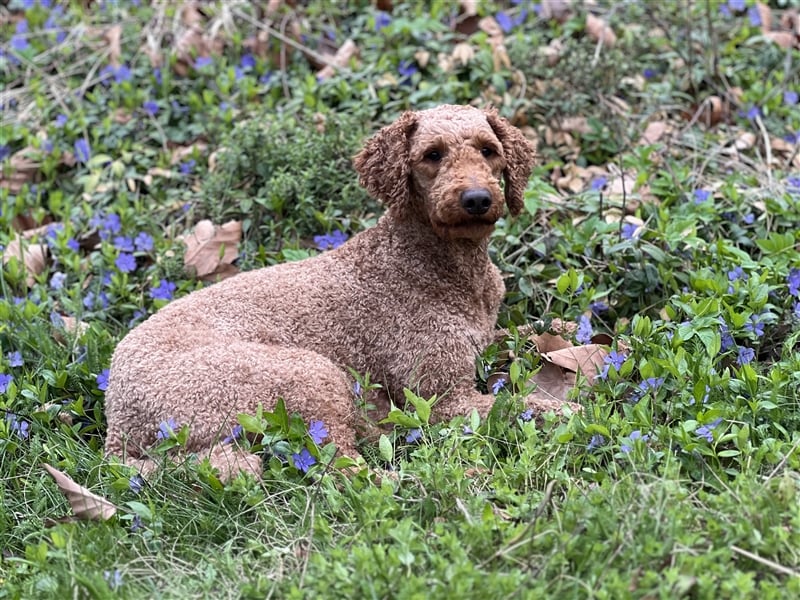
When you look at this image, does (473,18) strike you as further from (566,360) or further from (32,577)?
(32,577)

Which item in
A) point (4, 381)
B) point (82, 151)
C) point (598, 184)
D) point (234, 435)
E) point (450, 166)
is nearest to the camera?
point (234, 435)

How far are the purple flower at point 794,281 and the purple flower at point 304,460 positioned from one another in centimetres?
231

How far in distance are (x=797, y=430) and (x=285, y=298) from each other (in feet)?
7.07

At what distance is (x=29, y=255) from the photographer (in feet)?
18.8

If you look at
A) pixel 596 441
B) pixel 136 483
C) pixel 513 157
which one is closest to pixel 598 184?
pixel 513 157

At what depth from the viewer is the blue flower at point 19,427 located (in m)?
4.42

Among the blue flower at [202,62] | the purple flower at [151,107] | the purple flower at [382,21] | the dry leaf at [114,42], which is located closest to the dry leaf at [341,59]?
the purple flower at [382,21]

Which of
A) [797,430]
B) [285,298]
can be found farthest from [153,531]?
[797,430]

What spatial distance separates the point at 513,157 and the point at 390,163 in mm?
552

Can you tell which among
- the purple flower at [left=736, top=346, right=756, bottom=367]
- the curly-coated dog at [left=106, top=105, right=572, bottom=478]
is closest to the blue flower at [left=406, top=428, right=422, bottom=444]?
the curly-coated dog at [left=106, top=105, right=572, bottom=478]

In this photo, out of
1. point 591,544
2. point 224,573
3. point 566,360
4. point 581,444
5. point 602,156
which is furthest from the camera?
point 602,156

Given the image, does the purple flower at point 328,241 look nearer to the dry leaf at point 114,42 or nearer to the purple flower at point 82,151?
the purple flower at point 82,151

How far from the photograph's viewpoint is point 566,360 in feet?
14.6

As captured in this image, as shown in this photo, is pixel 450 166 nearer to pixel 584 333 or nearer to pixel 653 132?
pixel 584 333
